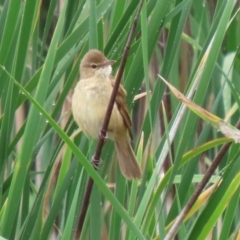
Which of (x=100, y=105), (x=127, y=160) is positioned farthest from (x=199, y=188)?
(x=100, y=105)

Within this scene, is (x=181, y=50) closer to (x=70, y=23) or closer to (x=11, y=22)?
(x=70, y=23)

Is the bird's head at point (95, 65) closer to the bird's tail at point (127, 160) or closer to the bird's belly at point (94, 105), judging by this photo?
the bird's belly at point (94, 105)

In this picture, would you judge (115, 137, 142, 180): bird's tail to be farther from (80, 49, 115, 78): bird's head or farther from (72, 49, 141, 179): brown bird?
(80, 49, 115, 78): bird's head

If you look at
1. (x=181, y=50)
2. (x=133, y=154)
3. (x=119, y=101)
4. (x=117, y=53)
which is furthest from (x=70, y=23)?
(x=181, y=50)

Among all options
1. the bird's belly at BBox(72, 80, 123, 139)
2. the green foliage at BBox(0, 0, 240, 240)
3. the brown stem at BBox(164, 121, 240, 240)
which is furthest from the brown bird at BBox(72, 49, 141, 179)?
the brown stem at BBox(164, 121, 240, 240)

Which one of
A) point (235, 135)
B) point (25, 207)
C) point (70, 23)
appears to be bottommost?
point (25, 207)

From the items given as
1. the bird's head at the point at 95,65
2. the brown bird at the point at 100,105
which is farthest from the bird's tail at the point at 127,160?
the bird's head at the point at 95,65

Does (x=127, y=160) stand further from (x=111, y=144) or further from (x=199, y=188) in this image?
(x=199, y=188)
